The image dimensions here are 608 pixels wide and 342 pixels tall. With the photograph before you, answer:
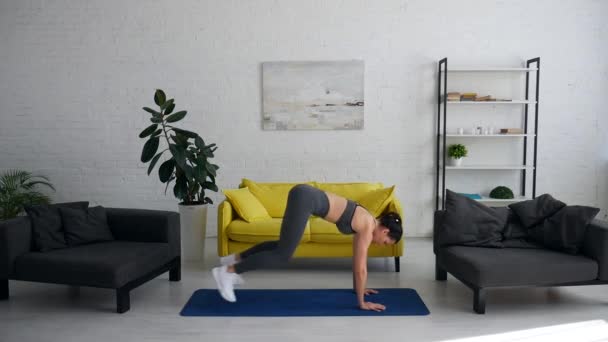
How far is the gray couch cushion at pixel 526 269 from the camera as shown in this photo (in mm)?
3541

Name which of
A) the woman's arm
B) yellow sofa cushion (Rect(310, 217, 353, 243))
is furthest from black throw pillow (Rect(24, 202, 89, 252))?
the woman's arm

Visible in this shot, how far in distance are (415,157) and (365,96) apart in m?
0.96

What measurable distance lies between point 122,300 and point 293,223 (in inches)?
54.1

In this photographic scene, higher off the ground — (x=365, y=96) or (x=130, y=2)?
(x=130, y=2)

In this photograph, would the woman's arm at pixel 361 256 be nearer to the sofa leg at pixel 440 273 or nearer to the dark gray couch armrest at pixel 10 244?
the sofa leg at pixel 440 273

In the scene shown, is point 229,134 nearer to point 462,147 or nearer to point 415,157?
point 415,157

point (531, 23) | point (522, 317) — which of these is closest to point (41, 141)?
point (522, 317)

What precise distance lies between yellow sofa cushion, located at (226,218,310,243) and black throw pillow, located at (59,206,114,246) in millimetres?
1053

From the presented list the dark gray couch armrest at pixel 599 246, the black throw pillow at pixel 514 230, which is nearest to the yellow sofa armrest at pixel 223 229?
the black throw pillow at pixel 514 230

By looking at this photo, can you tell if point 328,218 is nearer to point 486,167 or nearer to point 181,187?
point 181,187

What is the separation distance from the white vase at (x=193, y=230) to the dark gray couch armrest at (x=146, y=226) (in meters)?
0.62

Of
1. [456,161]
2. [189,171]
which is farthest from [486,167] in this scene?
[189,171]

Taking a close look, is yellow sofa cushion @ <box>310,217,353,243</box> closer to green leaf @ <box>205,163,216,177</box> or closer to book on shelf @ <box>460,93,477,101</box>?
green leaf @ <box>205,163,216,177</box>

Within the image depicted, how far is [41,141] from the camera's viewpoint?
6.27 m
